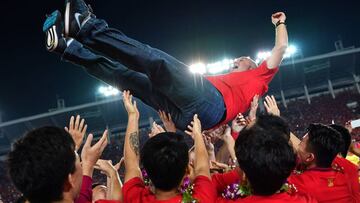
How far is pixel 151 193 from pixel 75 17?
1.67 metres

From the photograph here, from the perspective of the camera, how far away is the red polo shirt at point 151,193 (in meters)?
2.14

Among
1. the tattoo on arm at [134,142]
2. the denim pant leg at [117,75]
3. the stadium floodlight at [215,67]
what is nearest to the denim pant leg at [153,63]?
the denim pant leg at [117,75]

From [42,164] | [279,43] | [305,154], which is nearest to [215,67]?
[279,43]

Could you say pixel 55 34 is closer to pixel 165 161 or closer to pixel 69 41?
pixel 69 41

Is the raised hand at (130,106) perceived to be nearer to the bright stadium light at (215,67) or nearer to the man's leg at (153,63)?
the man's leg at (153,63)

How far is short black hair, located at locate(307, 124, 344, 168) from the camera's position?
278 centimetres

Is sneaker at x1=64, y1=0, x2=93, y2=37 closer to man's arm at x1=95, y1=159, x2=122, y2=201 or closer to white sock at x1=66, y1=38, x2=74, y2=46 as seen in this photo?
white sock at x1=66, y1=38, x2=74, y2=46

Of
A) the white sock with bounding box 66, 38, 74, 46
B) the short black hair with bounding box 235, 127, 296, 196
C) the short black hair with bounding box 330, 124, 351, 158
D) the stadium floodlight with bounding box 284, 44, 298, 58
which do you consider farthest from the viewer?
the stadium floodlight with bounding box 284, 44, 298, 58

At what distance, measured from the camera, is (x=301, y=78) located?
22.5 meters

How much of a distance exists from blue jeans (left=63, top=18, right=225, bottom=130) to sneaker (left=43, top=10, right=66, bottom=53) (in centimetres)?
8

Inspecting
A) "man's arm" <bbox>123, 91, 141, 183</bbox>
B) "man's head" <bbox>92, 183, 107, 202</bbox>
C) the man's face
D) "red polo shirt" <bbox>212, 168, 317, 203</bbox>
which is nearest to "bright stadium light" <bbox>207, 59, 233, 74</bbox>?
"man's head" <bbox>92, 183, 107, 202</bbox>

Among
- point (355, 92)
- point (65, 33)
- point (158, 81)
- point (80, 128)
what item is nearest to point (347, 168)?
point (158, 81)

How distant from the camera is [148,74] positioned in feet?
10.1

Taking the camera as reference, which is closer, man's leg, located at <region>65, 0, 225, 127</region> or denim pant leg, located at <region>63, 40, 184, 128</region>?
man's leg, located at <region>65, 0, 225, 127</region>
